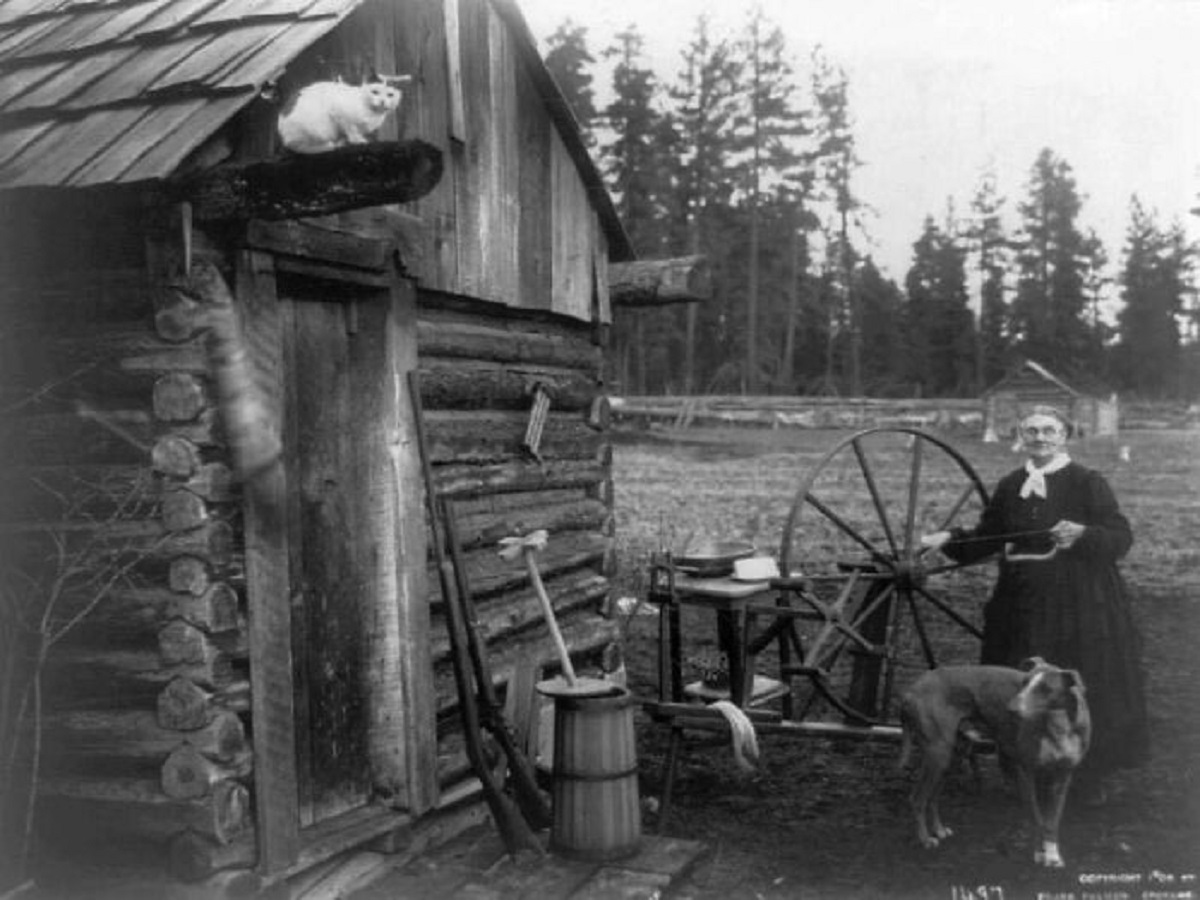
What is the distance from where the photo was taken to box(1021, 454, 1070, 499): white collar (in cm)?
624

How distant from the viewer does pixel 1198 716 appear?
7.63m

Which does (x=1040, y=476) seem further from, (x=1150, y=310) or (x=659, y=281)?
(x=1150, y=310)

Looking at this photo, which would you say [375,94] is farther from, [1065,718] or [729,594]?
[1065,718]

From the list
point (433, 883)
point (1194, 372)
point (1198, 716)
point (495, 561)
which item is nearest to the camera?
point (433, 883)

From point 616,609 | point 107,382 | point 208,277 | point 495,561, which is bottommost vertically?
point 616,609

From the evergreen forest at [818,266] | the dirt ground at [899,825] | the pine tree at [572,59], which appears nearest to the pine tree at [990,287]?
the evergreen forest at [818,266]

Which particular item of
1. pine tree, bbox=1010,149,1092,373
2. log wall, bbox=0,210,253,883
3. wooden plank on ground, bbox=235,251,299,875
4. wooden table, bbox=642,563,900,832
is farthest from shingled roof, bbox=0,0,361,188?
pine tree, bbox=1010,149,1092,373

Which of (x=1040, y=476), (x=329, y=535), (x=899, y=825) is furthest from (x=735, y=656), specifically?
(x=329, y=535)

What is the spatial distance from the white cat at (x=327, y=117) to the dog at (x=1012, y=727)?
349 cm

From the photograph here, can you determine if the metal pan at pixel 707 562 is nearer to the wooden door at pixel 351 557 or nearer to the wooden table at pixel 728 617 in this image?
the wooden table at pixel 728 617

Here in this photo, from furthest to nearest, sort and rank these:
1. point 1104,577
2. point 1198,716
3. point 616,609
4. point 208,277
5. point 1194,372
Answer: point 1194,372
point 616,609
point 1198,716
point 1104,577
point 208,277

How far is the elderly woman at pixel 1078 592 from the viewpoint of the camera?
6023 mm

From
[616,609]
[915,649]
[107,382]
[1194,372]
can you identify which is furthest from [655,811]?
[1194,372]

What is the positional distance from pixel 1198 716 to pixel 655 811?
12.4 feet
